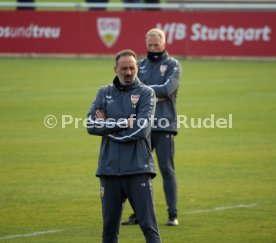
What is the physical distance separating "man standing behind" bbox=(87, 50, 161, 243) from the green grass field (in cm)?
199

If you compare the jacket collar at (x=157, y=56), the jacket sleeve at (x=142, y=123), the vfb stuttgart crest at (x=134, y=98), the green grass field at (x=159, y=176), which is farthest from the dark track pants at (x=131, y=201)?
the jacket collar at (x=157, y=56)

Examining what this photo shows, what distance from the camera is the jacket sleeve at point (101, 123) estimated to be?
28.8ft

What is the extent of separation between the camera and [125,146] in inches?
348

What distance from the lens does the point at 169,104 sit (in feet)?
39.0

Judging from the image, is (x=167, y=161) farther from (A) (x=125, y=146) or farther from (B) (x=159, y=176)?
(B) (x=159, y=176)

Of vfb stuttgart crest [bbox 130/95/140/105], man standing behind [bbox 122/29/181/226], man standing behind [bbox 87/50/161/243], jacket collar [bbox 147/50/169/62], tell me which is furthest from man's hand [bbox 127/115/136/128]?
jacket collar [bbox 147/50/169/62]

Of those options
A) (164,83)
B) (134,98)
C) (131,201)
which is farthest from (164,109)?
(131,201)

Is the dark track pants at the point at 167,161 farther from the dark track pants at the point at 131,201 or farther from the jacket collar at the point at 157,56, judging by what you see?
the dark track pants at the point at 131,201

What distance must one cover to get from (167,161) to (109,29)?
24.1 metres

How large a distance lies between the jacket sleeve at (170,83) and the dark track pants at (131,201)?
2937 millimetres

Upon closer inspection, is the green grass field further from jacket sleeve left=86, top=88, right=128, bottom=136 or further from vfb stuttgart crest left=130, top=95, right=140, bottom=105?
vfb stuttgart crest left=130, top=95, right=140, bottom=105

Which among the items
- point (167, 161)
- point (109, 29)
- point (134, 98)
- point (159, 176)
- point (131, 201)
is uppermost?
point (109, 29)

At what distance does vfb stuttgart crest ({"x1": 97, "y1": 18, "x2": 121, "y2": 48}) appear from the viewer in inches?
1391

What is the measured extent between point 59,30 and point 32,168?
68.3ft
